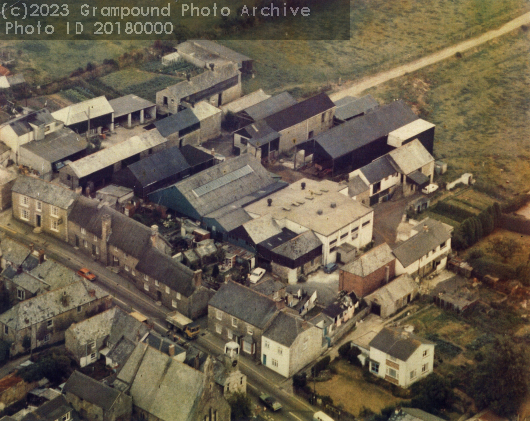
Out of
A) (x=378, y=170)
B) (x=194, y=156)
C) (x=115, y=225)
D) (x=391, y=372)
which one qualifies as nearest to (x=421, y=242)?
(x=378, y=170)

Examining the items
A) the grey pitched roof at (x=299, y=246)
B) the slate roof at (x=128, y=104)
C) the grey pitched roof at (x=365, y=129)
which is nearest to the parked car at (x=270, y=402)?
the grey pitched roof at (x=299, y=246)

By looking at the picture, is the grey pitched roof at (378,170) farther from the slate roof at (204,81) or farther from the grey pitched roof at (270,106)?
the slate roof at (204,81)

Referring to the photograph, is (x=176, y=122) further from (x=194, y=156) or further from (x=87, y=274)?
(x=87, y=274)

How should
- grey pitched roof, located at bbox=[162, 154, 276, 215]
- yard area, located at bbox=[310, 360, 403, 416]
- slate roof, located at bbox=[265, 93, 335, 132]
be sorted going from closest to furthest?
1. yard area, located at bbox=[310, 360, 403, 416]
2. grey pitched roof, located at bbox=[162, 154, 276, 215]
3. slate roof, located at bbox=[265, 93, 335, 132]

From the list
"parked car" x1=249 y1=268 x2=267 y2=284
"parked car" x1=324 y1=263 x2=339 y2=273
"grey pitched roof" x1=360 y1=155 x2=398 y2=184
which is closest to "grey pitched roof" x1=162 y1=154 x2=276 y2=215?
"parked car" x1=249 y1=268 x2=267 y2=284

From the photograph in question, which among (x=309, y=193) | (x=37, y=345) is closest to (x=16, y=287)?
(x=37, y=345)

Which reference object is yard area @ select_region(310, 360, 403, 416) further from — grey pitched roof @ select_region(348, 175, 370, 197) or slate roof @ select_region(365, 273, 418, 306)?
grey pitched roof @ select_region(348, 175, 370, 197)
